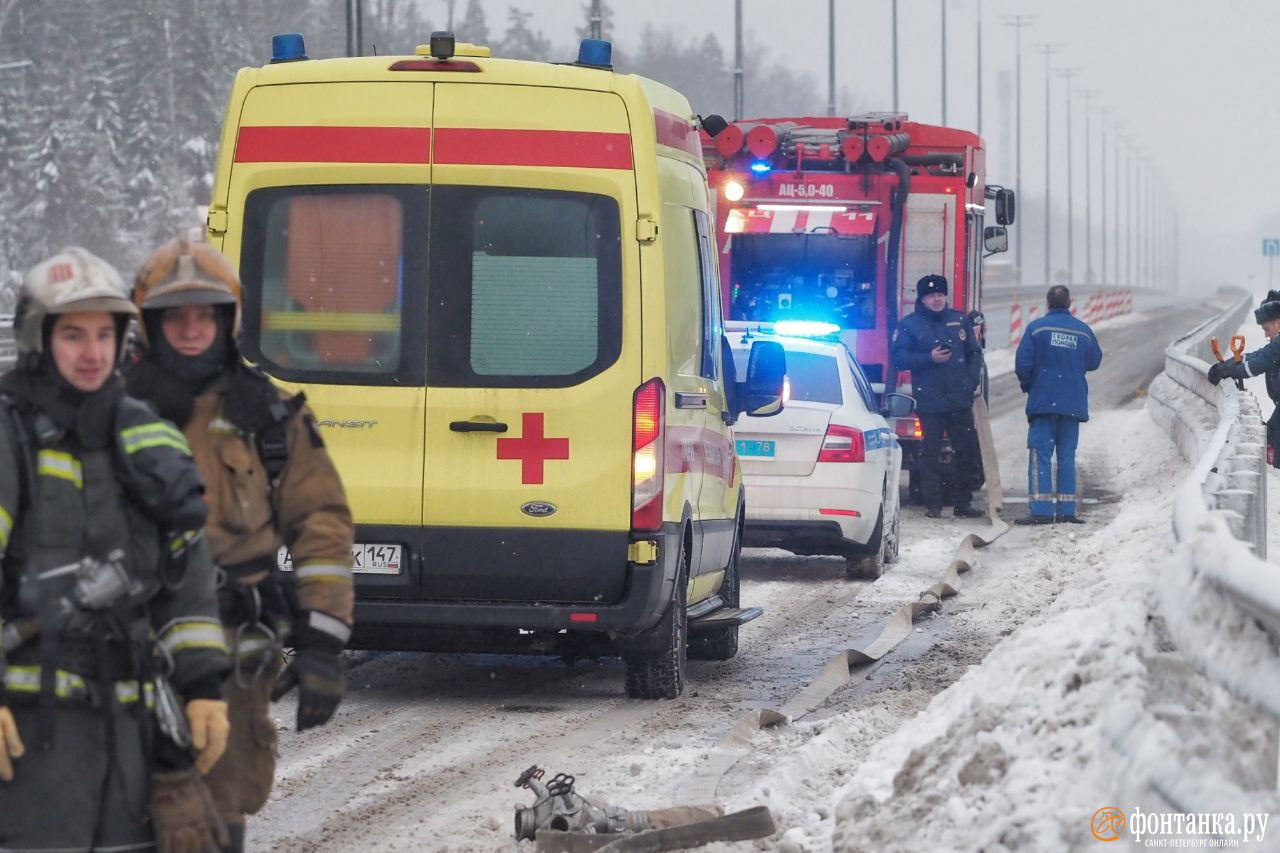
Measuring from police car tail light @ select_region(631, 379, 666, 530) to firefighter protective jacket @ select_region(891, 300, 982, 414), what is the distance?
9232 millimetres

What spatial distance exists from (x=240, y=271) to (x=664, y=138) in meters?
1.93

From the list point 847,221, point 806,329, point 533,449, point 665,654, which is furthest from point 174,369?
point 847,221

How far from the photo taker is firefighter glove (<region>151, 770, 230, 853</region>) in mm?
3838

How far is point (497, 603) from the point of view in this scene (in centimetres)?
834

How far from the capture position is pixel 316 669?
4.24m

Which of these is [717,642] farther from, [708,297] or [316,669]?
[316,669]

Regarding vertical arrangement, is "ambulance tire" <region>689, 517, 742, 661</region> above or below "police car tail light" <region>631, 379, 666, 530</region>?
below

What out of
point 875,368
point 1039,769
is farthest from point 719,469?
point 875,368

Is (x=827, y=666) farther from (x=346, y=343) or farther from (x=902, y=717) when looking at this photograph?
(x=346, y=343)

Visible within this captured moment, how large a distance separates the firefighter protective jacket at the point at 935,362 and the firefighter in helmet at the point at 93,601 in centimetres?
1378

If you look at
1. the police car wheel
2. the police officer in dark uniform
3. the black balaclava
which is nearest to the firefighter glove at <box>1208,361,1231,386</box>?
the police officer in dark uniform

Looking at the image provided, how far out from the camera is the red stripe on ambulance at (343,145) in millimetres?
8398

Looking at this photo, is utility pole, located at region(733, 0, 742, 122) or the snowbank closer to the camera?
the snowbank

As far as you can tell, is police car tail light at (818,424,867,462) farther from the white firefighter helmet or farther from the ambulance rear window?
the white firefighter helmet
